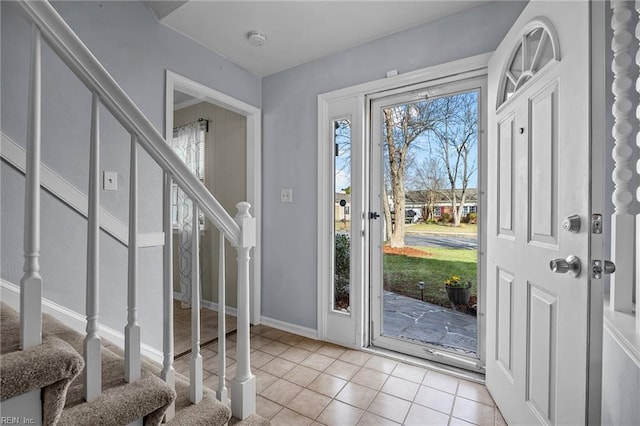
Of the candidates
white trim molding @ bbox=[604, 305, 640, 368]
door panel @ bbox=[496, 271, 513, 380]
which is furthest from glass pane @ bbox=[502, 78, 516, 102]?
white trim molding @ bbox=[604, 305, 640, 368]

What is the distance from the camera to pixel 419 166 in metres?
2.32

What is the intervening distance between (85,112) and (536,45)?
2384mm

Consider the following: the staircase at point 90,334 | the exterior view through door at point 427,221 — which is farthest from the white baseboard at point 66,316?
the exterior view through door at point 427,221

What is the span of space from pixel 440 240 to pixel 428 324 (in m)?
0.65

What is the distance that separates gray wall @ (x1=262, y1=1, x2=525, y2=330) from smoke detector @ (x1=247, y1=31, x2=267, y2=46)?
0.46 m

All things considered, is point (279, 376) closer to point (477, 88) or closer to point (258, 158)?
point (258, 158)

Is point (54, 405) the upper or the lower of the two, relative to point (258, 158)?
lower

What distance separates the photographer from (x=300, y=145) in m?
2.71

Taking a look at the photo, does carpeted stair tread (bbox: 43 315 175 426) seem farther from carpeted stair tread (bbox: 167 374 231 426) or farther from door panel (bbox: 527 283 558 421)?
door panel (bbox: 527 283 558 421)

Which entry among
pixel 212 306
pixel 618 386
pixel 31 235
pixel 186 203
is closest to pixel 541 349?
pixel 618 386

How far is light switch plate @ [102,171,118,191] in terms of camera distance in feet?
6.06

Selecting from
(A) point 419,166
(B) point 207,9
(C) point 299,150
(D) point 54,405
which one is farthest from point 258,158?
(D) point 54,405

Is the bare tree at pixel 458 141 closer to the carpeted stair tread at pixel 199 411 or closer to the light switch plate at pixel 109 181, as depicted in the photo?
the carpeted stair tread at pixel 199 411

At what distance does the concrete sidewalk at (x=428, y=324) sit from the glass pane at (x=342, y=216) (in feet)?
1.18
